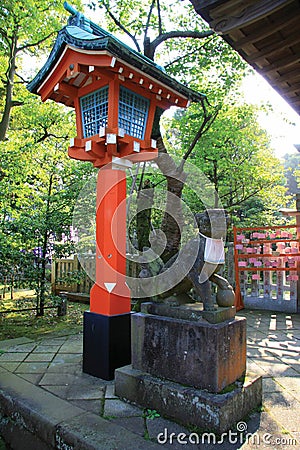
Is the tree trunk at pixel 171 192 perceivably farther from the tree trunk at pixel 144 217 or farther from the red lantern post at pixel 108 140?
the red lantern post at pixel 108 140

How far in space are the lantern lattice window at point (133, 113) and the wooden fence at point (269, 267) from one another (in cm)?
492

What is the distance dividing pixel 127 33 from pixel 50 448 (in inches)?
325

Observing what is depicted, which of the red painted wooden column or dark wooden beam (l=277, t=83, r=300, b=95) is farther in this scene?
the red painted wooden column

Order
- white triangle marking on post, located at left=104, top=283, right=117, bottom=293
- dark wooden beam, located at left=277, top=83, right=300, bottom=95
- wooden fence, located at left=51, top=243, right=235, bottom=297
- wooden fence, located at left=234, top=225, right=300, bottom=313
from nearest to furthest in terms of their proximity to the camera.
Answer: dark wooden beam, located at left=277, top=83, right=300, bottom=95
white triangle marking on post, located at left=104, top=283, right=117, bottom=293
wooden fence, located at left=234, top=225, right=300, bottom=313
wooden fence, located at left=51, top=243, right=235, bottom=297

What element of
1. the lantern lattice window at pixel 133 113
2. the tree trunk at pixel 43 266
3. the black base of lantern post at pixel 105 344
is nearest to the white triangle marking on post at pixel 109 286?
the black base of lantern post at pixel 105 344

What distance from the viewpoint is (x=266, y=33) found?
1.81m

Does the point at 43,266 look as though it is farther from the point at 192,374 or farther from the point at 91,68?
the point at 192,374

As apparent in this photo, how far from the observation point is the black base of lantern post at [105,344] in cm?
396

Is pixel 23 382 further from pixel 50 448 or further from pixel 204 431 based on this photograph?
pixel 204 431

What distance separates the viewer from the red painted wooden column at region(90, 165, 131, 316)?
409 centimetres

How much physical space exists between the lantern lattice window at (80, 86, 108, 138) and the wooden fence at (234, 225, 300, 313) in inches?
213

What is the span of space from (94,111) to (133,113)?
510mm

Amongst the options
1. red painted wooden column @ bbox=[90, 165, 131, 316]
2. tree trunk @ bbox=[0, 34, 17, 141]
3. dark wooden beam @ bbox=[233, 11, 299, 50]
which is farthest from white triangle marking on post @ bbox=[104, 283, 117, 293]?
tree trunk @ bbox=[0, 34, 17, 141]

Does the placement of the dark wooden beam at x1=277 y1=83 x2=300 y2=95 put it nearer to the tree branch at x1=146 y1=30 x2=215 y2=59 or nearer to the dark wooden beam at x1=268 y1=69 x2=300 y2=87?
the dark wooden beam at x1=268 y1=69 x2=300 y2=87
